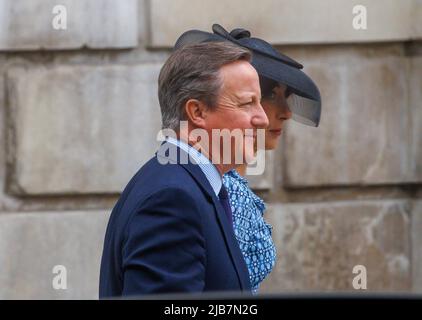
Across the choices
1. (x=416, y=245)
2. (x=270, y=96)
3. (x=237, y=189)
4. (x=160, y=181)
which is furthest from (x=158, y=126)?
(x=160, y=181)

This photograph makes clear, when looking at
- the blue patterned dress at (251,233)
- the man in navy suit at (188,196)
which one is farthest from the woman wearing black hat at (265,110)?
the man in navy suit at (188,196)

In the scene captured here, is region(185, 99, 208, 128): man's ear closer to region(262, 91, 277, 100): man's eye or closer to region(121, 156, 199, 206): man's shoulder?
region(121, 156, 199, 206): man's shoulder

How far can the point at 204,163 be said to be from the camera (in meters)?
2.58

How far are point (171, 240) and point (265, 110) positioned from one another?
105 centimetres

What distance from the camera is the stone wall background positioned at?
5.07 meters

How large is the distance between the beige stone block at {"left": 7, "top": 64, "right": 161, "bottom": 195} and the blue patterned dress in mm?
2183

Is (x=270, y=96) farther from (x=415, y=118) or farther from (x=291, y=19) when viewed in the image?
(x=415, y=118)

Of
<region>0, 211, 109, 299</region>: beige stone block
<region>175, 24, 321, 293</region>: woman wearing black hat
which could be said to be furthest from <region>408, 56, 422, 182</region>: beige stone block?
<region>175, 24, 321, 293</region>: woman wearing black hat

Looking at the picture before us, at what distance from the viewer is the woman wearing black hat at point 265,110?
2.82 m

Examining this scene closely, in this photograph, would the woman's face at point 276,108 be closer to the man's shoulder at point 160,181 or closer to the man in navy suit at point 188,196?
the man in navy suit at point 188,196

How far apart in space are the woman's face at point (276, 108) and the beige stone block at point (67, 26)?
189cm

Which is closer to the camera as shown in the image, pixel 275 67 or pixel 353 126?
pixel 275 67

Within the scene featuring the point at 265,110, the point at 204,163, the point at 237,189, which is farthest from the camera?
the point at 265,110
